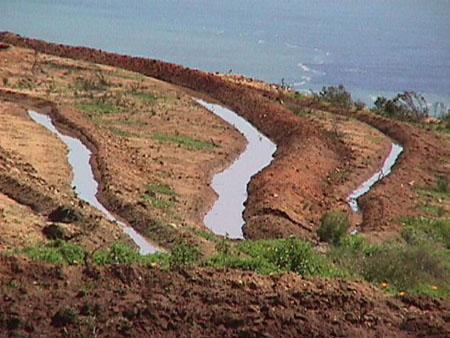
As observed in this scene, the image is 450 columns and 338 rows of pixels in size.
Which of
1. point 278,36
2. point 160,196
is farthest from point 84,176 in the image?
point 278,36

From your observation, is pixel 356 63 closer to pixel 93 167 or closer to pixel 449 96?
pixel 449 96

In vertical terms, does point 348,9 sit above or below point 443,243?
above

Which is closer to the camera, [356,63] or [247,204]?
[247,204]

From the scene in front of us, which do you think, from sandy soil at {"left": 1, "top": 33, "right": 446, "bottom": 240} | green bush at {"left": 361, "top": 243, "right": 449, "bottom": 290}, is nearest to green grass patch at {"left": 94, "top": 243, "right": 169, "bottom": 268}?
green bush at {"left": 361, "top": 243, "right": 449, "bottom": 290}

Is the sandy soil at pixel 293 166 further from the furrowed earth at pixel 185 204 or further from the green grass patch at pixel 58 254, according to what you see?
the green grass patch at pixel 58 254

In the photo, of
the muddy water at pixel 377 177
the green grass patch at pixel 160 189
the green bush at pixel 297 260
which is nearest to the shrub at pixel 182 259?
the green bush at pixel 297 260

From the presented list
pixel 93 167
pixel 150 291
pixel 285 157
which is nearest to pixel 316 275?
pixel 150 291

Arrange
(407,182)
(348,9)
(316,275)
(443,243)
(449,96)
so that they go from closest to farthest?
(316,275)
(443,243)
(407,182)
(449,96)
(348,9)
